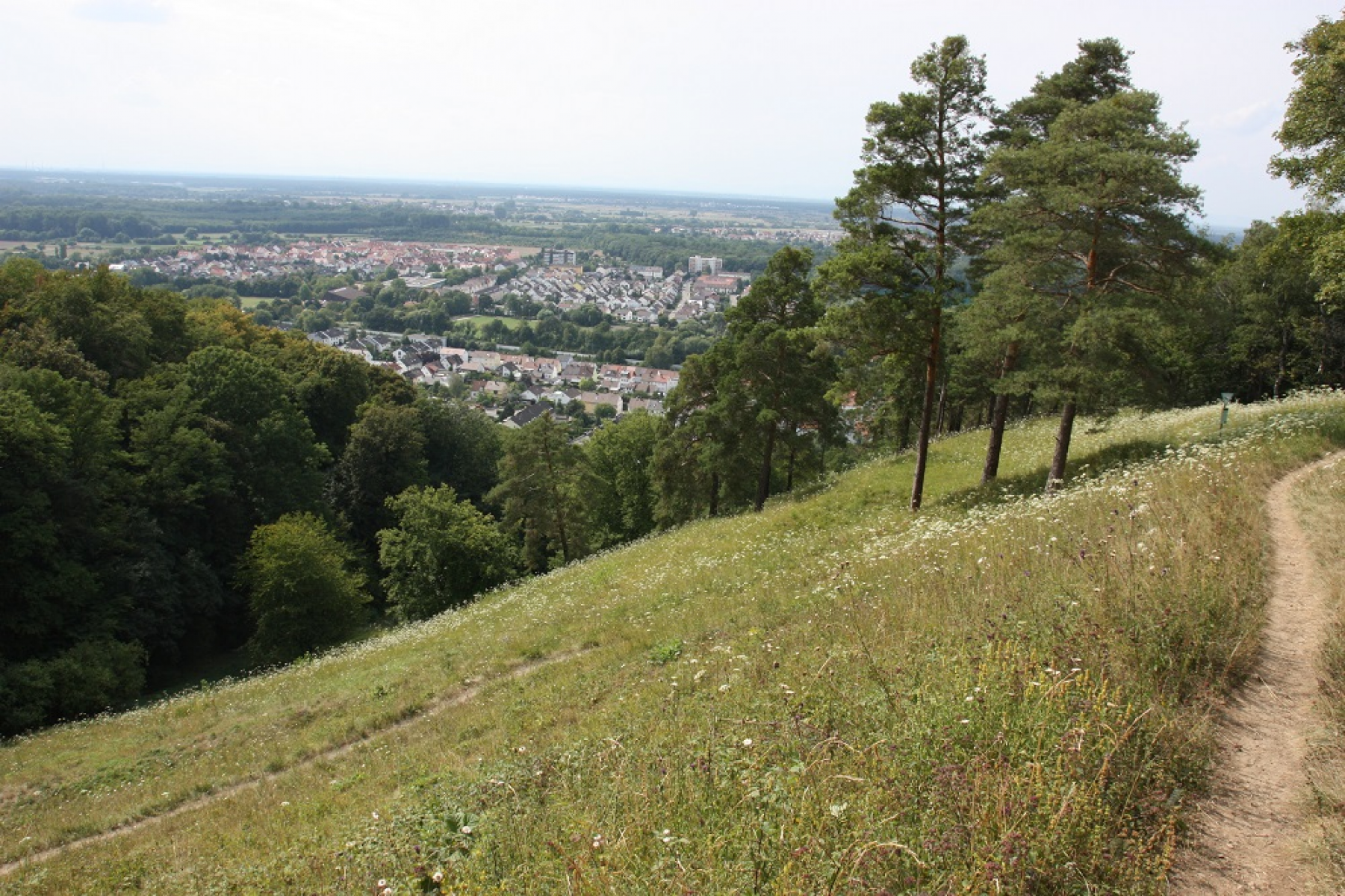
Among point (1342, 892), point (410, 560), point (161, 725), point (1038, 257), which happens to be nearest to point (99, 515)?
point (410, 560)

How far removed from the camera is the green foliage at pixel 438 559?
97.4 feet

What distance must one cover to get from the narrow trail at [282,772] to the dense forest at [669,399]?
10199 millimetres

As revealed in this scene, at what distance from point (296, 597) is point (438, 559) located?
5.53m

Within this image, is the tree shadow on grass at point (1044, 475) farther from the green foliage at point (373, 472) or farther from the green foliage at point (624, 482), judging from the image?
the green foliage at point (373, 472)

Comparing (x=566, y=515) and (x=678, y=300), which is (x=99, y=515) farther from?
(x=678, y=300)

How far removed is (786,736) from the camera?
217 inches

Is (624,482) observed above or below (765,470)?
below

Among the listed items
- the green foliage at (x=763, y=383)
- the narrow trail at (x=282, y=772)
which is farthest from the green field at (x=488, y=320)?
the narrow trail at (x=282, y=772)

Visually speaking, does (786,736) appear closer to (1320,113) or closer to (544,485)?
(1320,113)

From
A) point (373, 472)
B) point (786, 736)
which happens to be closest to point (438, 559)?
point (373, 472)

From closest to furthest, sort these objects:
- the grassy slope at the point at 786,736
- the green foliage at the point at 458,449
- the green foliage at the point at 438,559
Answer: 1. the grassy slope at the point at 786,736
2. the green foliage at the point at 438,559
3. the green foliage at the point at 458,449

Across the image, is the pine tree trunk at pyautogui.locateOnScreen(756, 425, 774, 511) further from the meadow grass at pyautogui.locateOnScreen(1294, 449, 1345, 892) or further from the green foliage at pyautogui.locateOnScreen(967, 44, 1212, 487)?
the meadow grass at pyautogui.locateOnScreen(1294, 449, 1345, 892)

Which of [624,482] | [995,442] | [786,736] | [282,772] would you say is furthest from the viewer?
[624,482]

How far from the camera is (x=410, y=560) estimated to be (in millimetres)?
29859
